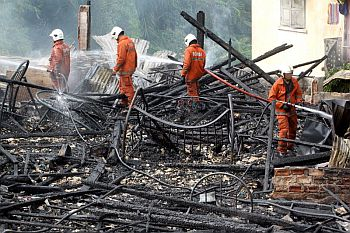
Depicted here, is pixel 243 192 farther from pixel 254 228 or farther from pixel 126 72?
pixel 126 72

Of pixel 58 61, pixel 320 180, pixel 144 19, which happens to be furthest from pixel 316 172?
pixel 144 19

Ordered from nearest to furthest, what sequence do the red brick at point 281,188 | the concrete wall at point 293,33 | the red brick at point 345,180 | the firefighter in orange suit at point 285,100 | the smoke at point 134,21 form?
the red brick at point 345,180 → the red brick at point 281,188 → the firefighter in orange suit at point 285,100 → the concrete wall at point 293,33 → the smoke at point 134,21

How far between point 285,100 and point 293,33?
11.3 metres

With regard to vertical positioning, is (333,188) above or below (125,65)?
below

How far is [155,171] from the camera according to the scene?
10.8 meters

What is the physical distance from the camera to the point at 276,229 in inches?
295

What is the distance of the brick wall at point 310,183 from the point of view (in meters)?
8.88

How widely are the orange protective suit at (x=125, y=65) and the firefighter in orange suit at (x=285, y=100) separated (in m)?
4.93

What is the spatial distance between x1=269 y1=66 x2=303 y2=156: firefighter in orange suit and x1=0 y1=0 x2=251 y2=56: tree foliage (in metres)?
22.6

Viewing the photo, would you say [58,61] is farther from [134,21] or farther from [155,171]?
[134,21]

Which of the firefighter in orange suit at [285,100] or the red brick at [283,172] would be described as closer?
the red brick at [283,172]

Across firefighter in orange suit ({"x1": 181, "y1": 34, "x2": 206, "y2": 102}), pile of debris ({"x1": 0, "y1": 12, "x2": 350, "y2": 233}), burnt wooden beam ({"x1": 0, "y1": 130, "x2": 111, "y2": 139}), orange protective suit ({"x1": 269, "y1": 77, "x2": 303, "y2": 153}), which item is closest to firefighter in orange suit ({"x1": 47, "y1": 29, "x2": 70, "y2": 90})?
pile of debris ({"x1": 0, "y1": 12, "x2": 350, "y2": 233})

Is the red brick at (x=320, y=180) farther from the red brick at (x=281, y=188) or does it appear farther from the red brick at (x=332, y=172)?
the red brick at (x=281, y=188)

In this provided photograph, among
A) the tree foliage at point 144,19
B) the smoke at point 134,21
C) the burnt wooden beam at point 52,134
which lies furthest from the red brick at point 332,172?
the tree foliage at point 144,19
